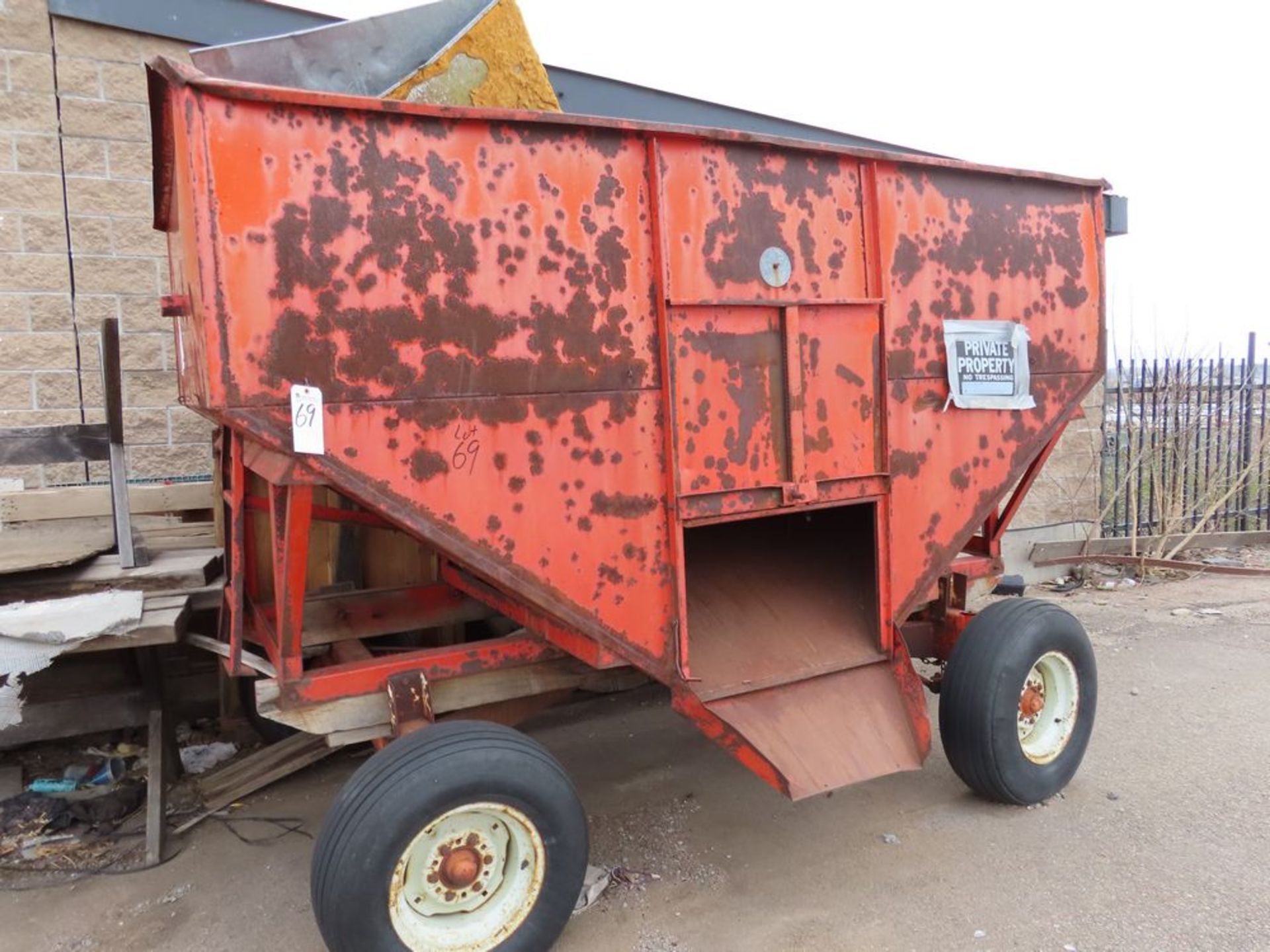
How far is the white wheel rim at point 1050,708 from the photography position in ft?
12.6

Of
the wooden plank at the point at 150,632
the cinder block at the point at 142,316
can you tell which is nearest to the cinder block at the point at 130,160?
the cinder block at the point at 142,316

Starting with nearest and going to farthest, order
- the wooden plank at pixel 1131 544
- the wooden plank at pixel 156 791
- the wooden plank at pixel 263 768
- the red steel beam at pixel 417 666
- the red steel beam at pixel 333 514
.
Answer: the red steel beam at pixel 417 666
the red steel beam at pixel 333 514
the wooden plank at pixel 156 791
the wooden plank at pixel 263 768
the wooden plank at pixel 1131 544

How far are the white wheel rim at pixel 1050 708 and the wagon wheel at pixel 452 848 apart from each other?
219cm

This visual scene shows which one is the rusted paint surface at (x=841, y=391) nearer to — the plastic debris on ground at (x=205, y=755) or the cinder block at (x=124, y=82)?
the plastic debris on ground at (x=205, y=755)

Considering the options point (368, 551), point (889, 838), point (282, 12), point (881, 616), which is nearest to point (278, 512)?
point (368, 551)

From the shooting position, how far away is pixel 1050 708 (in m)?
3.93

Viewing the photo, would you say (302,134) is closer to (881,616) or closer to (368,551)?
(368,551)

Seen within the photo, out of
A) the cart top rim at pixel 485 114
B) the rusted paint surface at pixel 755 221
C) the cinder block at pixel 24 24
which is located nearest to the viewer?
the cart top rim at pixel 485 114

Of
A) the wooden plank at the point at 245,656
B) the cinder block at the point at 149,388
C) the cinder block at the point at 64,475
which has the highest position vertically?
the cinder block at the point at 149,388

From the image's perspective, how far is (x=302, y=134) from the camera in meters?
2.43

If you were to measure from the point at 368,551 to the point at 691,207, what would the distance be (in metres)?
2.26

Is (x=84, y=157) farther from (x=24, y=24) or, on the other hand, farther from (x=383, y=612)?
(x=383, y=612)

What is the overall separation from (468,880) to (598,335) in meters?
1.76

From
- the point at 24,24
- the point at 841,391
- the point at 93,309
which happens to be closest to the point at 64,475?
the point at 93,309
